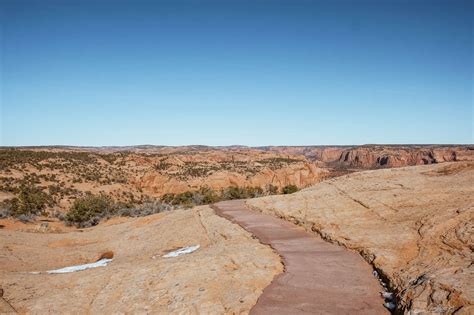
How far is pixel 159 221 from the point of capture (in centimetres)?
2155

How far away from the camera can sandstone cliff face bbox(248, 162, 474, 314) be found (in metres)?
6.90

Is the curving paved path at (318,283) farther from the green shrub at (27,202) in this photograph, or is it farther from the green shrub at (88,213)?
the green shrub at (27,202)

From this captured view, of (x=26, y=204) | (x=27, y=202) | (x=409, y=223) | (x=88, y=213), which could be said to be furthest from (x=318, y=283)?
(x=27, y=202)

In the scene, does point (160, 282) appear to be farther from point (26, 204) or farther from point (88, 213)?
point (26, 204)

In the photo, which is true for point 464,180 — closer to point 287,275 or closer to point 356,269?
point 356,269

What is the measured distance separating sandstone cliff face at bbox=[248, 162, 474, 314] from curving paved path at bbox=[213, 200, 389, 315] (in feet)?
1.71

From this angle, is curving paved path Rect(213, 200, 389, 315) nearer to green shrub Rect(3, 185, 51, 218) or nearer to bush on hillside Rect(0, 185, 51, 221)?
bush on hillside Rect(0, 185, 51, 221)

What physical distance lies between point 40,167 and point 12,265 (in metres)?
43.9

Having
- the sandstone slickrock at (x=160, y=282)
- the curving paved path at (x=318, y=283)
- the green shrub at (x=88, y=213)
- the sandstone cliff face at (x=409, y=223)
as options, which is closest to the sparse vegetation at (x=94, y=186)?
the green shrub at (x=88, y=213)

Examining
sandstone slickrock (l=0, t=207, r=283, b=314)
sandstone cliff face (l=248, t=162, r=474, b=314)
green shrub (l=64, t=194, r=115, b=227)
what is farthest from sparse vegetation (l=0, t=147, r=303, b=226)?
sandstone slickrock (l=0, t=207, r=283, b=314)

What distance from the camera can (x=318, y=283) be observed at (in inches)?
329

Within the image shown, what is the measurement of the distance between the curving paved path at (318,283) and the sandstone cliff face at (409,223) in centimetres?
52

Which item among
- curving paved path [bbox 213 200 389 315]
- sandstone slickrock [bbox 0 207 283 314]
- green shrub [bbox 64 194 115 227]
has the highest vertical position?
curving paved path [bbox 213 200 389 315]

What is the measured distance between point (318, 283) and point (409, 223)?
18.6 feet
